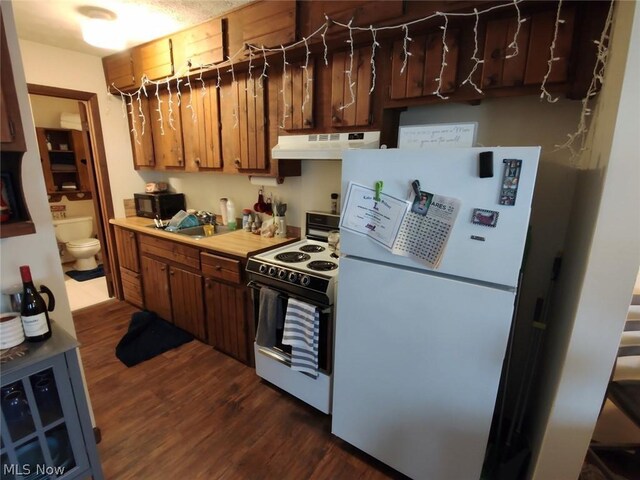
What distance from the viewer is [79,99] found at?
297cm

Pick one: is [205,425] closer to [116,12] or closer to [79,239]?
[116,12]

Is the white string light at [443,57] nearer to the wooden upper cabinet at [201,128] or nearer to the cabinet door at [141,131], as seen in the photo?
the wooden upper cabinet at [201,128]

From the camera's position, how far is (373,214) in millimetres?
1317

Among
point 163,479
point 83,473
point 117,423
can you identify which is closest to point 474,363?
point 163,479

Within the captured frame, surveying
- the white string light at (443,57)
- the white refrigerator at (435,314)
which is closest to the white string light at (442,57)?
the white string light at (443,57)

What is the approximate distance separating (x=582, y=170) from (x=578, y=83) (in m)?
0.38

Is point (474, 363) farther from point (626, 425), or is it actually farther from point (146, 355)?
point (146, 355)

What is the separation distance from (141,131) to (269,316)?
254 cm

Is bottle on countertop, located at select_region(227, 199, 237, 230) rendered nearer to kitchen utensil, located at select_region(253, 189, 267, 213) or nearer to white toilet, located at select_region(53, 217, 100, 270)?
kitchen utensil, located at select_region(253, 189, 267, 213)

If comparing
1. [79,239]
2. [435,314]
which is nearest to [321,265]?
[435,314]

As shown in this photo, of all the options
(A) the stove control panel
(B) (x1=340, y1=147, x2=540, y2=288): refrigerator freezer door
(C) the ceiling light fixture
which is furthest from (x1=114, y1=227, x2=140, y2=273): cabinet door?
(B) (x1=340, y1=147, x2=540, y2=288): refrigerator freezer door

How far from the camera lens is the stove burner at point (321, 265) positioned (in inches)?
71.4

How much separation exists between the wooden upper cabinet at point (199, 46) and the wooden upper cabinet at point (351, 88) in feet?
3.12

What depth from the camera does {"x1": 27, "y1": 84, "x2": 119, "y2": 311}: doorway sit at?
3068mm
